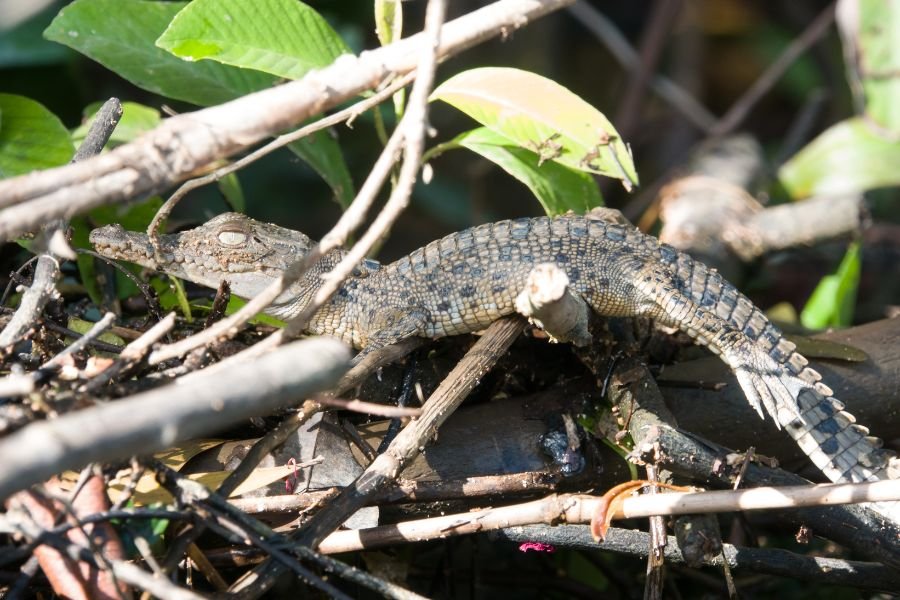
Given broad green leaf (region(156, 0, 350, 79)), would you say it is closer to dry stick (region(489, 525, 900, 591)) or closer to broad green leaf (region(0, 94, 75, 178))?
broad green leaf (region(0, 94, 75, 178))

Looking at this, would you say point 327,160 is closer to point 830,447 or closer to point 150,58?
point 150,58

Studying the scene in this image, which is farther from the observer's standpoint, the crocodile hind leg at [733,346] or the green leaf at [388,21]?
the green leaf at [388,21]

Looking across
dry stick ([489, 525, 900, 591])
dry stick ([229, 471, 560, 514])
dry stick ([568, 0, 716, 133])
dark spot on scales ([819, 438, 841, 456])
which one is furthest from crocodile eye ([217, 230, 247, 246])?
dry stick ([568, 0, 716, 133])

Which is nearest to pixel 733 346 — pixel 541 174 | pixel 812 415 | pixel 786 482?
pixel 812 415

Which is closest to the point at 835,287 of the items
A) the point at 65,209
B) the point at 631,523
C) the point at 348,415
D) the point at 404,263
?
the point at 631,523

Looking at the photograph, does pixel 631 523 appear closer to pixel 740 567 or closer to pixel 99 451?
pixel 740 567

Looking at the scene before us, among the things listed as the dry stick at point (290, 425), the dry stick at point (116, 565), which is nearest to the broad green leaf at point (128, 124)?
the dry stick at point (290, 425)

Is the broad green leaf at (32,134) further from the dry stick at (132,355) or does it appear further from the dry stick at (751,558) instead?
the dry stick at (751,558)
